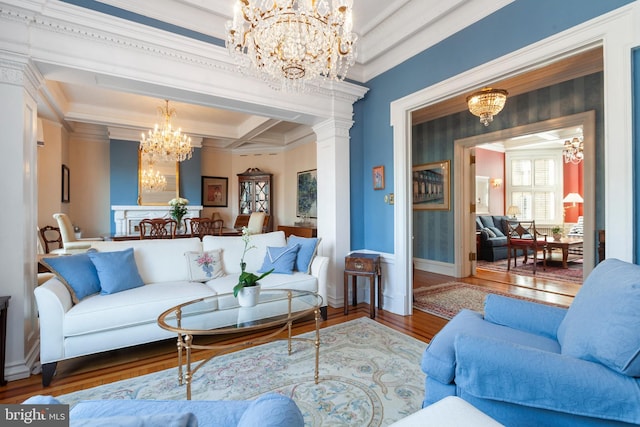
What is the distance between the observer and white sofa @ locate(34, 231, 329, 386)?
2.16 m

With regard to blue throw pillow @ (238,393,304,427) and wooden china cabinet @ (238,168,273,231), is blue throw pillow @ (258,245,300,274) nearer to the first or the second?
blue throw pillow @ (238,393,304,427)

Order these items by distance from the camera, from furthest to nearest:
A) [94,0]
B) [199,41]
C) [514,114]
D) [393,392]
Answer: [514,114] → [199,41] → [94,0] → [393,392]

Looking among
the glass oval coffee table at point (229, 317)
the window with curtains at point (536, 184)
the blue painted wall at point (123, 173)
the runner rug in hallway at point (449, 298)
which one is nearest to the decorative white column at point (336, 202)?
the runner rug in hallway at point (449, 298)

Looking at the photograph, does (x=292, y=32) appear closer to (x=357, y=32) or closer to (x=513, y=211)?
(x=357, y=32)

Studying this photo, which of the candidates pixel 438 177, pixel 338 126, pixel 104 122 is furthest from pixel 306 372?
pixel 104 122

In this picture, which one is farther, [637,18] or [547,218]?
[547,218]

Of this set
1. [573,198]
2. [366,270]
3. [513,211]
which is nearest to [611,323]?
[366,270]

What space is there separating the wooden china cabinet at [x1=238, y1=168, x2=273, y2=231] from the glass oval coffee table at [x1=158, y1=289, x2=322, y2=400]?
534 centimetres

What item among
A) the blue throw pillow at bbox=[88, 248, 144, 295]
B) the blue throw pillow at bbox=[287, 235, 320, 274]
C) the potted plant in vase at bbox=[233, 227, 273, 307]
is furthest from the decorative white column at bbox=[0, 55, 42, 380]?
the blue throw pillow at bbox=[287, 235, 320, 274]

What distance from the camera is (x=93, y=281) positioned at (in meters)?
2.59

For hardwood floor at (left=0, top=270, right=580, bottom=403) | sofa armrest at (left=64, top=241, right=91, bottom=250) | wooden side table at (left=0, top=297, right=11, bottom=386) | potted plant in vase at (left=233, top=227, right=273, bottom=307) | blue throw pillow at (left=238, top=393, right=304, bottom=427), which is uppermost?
sofa armrest at (left=64, top=241, right=91, bottom=250)

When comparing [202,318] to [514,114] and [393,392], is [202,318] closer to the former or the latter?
[393,392]

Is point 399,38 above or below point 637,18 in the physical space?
above

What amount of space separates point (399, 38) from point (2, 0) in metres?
3.33
